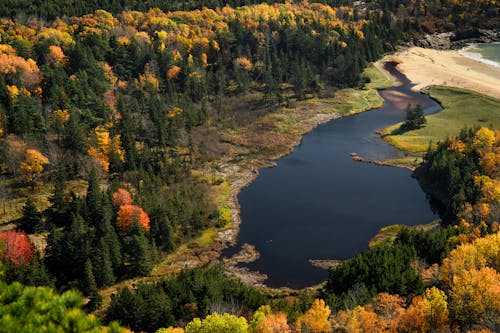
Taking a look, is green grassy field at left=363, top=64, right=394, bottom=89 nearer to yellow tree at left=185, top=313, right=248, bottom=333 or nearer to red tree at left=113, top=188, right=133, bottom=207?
red tree at left=113, top=188, right=133, bottom=207

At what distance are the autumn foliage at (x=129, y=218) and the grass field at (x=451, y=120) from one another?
75.3 metres

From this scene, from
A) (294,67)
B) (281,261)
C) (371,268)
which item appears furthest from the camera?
(294,67)

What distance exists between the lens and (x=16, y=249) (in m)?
74.9

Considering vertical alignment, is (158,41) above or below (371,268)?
above

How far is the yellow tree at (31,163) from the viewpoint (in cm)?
9856

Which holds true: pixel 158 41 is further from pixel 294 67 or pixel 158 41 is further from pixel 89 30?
pixel 294 67

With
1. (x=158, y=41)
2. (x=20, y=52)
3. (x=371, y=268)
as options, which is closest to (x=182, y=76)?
(x=158, y=41)

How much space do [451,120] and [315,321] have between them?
111m

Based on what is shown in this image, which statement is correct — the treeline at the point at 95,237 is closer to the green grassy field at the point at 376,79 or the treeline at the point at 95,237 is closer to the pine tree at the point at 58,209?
the pine tree at the point at 58,209

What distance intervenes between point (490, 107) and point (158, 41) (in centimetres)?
11285

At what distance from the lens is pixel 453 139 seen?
4355 inches

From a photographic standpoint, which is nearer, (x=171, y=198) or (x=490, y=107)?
(x=171, y=198)

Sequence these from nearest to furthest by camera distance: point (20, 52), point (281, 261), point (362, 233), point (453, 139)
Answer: point (281, 261) < point (362, 233) < point (453, 139) < point (20, 52)

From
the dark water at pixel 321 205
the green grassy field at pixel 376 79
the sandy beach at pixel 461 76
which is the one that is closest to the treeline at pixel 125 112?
the green grassy field at pixel 376 79
